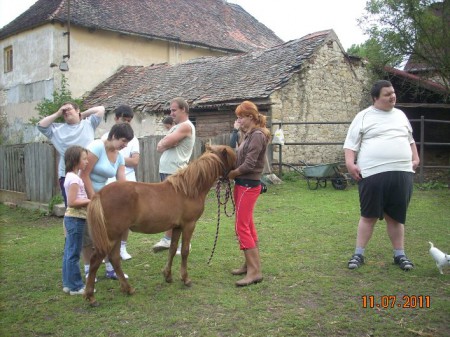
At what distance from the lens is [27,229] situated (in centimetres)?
814

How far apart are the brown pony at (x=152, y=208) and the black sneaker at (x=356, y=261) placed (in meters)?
1.75

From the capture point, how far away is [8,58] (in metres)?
23.2

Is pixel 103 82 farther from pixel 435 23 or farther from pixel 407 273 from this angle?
pixel 407 273

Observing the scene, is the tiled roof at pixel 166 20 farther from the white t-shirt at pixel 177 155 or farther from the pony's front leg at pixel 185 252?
the pony's front leg at pixel 185 252

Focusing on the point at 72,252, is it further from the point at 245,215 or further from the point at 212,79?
the point at 212,79

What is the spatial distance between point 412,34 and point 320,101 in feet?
11.9

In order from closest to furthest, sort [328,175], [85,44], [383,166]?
[383,166] → [328,175] → [85,44]

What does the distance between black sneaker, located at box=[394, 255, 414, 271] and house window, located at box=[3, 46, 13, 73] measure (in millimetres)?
22899

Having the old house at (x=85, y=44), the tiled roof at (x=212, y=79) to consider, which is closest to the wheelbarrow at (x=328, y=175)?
the tiled roof at (x=212, y=79)

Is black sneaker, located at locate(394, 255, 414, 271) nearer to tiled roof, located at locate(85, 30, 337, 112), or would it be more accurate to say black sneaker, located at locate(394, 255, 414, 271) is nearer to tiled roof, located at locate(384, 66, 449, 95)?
tiled roof, located at locate(85, 30, 337, 112)

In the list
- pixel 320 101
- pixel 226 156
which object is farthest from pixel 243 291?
pixel 320 101

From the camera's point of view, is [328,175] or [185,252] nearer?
[185,252]

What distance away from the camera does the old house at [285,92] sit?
576 inches

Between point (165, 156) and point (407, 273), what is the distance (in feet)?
10.2
